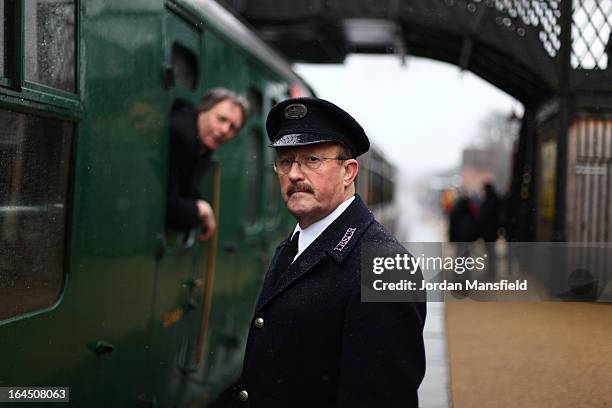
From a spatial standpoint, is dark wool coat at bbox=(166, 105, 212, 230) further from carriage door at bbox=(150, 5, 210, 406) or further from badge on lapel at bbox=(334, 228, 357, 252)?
badge on lapel at bbox=(334, 228, 357, 252)

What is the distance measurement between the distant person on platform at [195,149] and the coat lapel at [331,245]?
69.2 inches

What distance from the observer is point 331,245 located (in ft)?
7.20

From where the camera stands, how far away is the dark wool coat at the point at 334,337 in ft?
6.48

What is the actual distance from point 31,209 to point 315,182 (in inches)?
39.3

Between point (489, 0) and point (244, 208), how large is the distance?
10.5ft

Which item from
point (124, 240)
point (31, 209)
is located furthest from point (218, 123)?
point (31, 209)

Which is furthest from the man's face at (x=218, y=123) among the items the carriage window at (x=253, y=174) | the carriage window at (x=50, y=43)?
the carriage window at (x=50, y=43)

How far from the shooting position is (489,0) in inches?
280

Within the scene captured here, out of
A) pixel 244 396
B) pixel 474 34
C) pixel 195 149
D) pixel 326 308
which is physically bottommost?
pixel 244 396

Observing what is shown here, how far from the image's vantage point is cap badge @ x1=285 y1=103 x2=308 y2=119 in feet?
7.35

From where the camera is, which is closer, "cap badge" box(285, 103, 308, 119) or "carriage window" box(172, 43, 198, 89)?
"cap badge" box(285, 103, 308, 119)

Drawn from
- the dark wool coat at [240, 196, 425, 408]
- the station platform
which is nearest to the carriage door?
the station platform

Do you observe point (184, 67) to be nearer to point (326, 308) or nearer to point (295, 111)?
point (295, 111)

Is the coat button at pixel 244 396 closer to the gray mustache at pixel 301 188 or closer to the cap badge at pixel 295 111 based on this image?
the gray mustache at pixel 301 188
